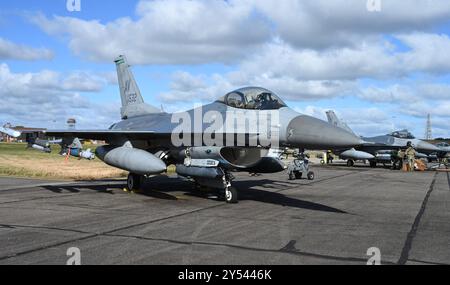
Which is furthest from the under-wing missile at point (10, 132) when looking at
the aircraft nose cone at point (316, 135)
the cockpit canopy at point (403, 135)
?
the cockpit canopy at point (403, 135)

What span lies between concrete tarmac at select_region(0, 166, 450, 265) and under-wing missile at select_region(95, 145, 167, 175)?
86cm

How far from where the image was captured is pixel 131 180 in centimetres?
1380

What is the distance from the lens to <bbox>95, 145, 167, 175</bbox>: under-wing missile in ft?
36.6

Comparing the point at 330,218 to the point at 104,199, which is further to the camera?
the point at 104,199

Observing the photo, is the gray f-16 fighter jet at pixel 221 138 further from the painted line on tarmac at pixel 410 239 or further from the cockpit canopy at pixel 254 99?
the painted line on tarmac at pixel 410 239

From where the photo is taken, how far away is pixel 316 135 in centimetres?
887

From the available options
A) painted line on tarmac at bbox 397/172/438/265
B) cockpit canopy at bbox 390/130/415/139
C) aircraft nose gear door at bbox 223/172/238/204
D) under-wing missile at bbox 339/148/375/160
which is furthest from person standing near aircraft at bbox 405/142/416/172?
aircraft nose gear door at bbox 223/172/238/204

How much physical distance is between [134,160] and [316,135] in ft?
17.1

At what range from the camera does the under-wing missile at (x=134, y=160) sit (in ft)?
36.6

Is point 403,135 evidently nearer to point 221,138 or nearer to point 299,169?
point 299,169
